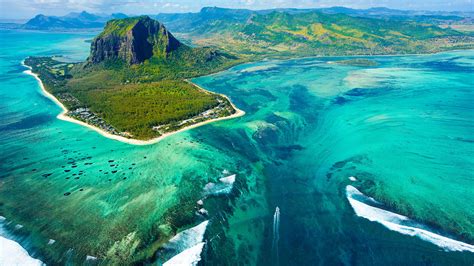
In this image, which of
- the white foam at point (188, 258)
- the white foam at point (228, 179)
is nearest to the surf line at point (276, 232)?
the white foam at point (188, 258)

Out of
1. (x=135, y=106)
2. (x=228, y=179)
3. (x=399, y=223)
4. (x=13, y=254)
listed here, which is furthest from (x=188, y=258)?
(x=135, y=106)

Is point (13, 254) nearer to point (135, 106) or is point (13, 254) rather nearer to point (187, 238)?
point (187, 238)

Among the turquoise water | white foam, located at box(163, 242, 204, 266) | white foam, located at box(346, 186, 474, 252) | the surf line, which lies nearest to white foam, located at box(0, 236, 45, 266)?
the turquoise water

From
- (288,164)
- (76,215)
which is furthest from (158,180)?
(288,164)

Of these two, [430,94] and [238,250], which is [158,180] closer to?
[238,250]

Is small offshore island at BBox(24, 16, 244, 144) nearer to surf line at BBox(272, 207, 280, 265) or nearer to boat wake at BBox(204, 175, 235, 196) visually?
boat wake at BBox(204, 175, 235, 196)

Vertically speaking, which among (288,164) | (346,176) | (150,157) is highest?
(346,176)
